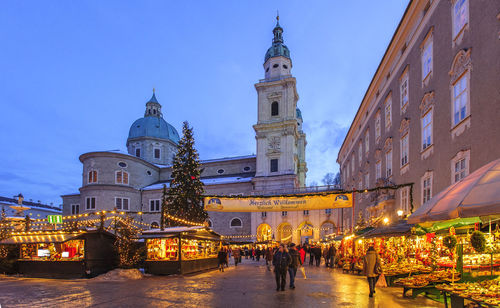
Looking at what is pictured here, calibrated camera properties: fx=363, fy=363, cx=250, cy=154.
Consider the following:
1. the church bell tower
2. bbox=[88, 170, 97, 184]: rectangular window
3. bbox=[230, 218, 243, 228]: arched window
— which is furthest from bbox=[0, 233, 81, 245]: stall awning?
bbox=[88, 170, 97, 184]: rectangular window

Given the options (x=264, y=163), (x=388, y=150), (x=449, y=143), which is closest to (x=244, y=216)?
(x=264, y=163)

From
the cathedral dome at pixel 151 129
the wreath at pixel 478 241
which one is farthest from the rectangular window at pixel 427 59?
the cathedral dome at pixel 151 129

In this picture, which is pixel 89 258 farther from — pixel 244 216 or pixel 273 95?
pixel 273 95

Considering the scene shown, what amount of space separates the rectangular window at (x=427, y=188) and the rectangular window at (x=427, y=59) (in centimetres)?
444

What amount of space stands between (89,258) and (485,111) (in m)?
17.2

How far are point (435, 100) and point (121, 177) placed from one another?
53.4m

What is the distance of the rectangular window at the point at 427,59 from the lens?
601 inches

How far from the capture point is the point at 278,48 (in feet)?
197

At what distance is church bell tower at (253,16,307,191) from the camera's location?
182 feet

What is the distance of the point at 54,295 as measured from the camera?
459 inches

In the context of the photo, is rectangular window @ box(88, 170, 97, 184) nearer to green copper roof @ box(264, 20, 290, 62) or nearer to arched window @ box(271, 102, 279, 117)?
arched window @ box(271, 102, 279, 117)

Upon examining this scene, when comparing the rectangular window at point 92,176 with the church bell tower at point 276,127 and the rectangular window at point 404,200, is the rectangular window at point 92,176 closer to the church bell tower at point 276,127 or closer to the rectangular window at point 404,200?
the church bell tower at point 276,127

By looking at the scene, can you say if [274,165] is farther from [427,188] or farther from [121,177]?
[427,188]

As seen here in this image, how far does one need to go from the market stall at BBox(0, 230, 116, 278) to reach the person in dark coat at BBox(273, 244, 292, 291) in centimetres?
988
